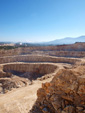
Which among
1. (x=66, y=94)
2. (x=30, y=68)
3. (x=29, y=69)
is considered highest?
(x=66, y=94)

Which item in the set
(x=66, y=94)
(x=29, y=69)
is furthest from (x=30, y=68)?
(x=66, y=94)

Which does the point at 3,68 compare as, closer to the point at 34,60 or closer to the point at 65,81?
the point at 34,60

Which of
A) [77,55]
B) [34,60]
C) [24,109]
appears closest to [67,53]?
[77,55]

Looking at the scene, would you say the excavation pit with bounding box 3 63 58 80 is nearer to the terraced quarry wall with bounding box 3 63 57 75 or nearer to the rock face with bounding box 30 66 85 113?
the terraced quarry wall with bounding box 3 63 57 75

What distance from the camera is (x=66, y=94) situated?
6312 mm

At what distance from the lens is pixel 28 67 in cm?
3061

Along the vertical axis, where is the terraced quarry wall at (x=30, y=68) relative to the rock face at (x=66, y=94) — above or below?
below

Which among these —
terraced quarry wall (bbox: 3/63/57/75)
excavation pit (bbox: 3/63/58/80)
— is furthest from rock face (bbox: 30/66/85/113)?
terraced quarry wall (bbox: 3/63/57/75)

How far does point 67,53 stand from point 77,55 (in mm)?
3933

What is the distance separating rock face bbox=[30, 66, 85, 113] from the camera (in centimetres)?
572

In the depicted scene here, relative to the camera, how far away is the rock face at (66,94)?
5.72 meters

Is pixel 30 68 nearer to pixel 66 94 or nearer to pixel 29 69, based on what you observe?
pixel 29 69

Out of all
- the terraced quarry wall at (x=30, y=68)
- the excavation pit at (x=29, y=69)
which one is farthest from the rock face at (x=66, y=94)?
the terraced quarry wall at (x=30, y=68)

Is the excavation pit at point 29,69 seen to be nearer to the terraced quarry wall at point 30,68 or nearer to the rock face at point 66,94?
the terraced quarry wall at point 30,68
